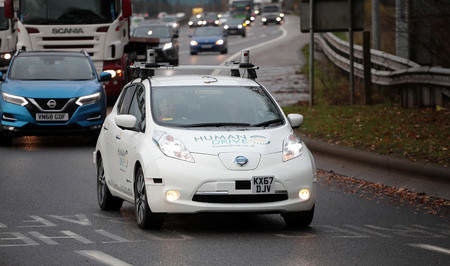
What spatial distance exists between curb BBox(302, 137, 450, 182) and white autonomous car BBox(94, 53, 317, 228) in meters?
2.56

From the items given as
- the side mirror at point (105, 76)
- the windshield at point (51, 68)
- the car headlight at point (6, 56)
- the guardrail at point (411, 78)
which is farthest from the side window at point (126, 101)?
the car headlight at point (6, 56)

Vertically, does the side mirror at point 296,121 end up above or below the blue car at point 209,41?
above

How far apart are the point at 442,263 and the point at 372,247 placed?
0.91 m

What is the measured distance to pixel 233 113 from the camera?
440 inches

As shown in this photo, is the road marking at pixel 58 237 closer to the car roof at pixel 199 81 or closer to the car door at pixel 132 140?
the car door at pixel 132 140

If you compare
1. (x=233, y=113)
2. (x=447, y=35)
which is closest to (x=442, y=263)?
(x=233, y=113)

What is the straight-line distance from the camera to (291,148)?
10508 mm

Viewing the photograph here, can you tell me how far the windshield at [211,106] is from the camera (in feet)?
36.0

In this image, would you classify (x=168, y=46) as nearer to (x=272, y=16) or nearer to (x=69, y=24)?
(x=69, y=24)

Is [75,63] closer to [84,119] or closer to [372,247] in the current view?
[84,119]

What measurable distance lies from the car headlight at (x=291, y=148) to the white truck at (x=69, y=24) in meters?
18.9

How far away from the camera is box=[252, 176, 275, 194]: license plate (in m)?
10.1

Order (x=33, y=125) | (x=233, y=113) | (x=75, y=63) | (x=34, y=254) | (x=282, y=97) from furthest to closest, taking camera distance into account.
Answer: (x=282, y=97) < (x=75, y=63) < (x=33, y=125) < (x=233, y=113) < (x=34, y=254)

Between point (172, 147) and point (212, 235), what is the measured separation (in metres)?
0.88
